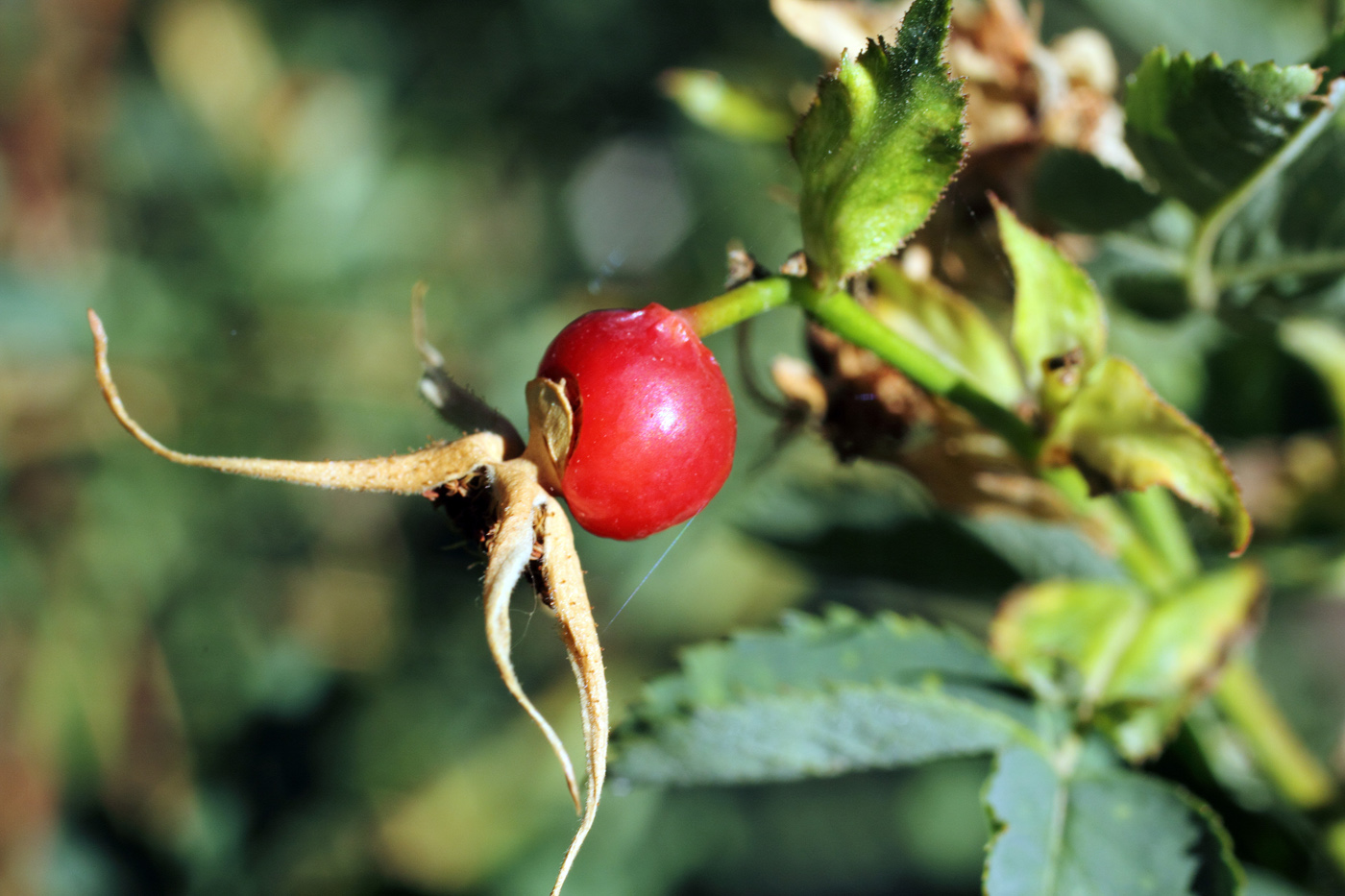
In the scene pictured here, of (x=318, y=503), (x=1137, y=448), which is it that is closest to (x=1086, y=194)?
(x=1137, y=448)

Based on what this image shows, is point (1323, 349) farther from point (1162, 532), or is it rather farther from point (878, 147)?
point (878, 147)

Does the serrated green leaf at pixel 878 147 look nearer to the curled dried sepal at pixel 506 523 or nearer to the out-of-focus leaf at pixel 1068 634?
the curled dried sepal at pixel 506 523

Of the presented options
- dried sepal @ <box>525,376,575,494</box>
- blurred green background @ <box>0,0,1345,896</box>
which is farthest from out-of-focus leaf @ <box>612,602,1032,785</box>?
blurred green background @ <box>0,0,1345,896</box>

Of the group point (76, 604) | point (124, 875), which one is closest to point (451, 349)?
point (76, 604)

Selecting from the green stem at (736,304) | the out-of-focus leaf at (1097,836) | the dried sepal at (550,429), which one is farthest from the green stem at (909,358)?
the out-of-focus leaf at (1097,836)

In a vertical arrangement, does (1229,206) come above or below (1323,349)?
above

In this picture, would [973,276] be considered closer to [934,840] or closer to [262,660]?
[934,840]
